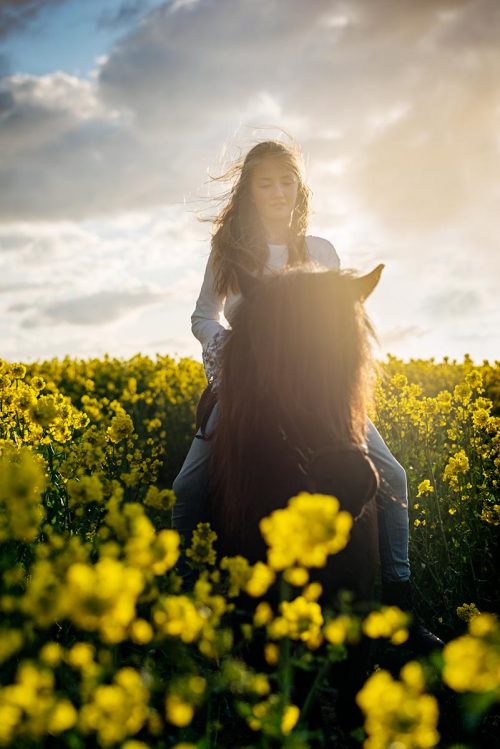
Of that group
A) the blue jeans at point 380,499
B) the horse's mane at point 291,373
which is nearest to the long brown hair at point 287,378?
the horse's mane at point 291,373

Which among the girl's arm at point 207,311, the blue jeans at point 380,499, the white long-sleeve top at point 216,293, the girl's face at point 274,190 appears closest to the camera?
the blue jeans at point 380,499

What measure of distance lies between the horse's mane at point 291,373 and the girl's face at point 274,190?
1747 mm

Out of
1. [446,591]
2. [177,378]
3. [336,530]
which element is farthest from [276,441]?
[177,378]

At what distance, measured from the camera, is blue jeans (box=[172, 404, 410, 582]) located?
3271 millimetres

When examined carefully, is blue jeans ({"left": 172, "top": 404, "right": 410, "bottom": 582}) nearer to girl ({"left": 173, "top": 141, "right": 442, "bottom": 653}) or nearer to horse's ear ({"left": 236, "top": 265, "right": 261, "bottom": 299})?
girl ({"left": 173, "top": 141, "right": 442, "bottom": 653})

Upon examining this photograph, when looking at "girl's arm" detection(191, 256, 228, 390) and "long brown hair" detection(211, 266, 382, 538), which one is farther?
"girl's arm" detection(191, 256, 228, 390)

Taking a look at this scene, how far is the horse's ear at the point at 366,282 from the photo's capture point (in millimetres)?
2486

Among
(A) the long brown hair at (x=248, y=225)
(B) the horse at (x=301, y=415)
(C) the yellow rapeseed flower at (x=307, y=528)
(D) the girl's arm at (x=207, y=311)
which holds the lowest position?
(C) the yellow rapeseed flower at (x=307, y=528)

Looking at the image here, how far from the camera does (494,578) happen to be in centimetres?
472

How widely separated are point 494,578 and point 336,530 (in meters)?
3.60

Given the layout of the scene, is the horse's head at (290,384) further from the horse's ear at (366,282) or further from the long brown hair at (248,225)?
the long brown hair at (248,225)

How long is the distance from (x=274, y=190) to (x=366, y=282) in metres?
1.82

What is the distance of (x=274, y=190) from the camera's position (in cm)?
416

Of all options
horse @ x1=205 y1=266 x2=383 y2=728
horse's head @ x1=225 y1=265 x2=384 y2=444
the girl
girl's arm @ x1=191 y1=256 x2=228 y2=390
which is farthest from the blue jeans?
horse's head @ x1=225 y1=265 x2=384 y2=444
